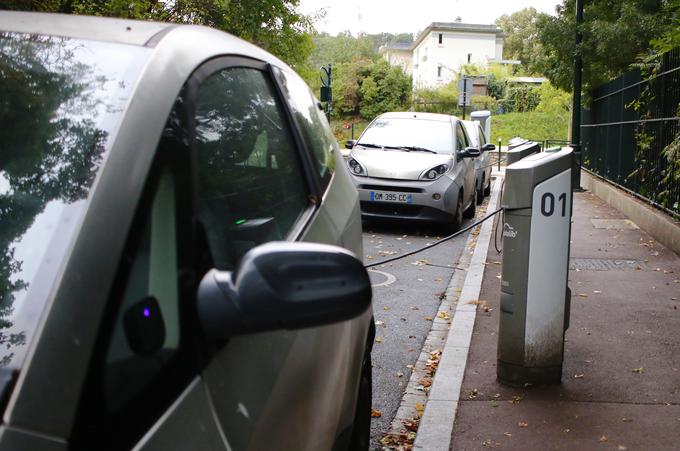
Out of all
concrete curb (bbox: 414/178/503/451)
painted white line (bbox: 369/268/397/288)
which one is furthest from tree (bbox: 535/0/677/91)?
concrete curb (bbox: 414/178/503/451)

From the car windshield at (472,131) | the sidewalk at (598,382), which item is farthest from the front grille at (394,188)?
the car windshield at (472,131)

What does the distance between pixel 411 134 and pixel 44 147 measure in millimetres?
12394

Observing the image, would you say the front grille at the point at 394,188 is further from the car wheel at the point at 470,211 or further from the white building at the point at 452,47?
the white building at the point at 452,47

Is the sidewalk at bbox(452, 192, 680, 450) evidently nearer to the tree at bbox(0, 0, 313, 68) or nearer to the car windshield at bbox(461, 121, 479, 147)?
the tree at bbox(0, 0, 313, 68)

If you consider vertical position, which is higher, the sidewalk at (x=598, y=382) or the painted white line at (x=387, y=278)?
the sidewalk at (x=598, y=382)

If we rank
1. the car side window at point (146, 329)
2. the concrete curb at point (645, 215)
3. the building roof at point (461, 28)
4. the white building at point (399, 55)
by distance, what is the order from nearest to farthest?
the car side window at point (146, 329), the concrete curb at point (645, 215), the building roof at point (461, 28), the white building at point (399, 55)

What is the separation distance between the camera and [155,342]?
1.58 meters

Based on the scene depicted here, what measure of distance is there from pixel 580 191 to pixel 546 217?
1657 cm

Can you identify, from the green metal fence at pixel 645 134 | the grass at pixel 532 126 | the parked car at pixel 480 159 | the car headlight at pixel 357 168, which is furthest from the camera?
the grass at pixel 532 126

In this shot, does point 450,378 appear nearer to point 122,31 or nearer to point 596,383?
point 596,383

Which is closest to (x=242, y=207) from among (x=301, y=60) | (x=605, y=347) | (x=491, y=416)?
(x=491, y=416)

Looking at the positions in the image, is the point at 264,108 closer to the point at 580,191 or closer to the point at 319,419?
the point at 319,419

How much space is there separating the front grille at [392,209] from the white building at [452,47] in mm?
72068

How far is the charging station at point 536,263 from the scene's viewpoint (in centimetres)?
497
